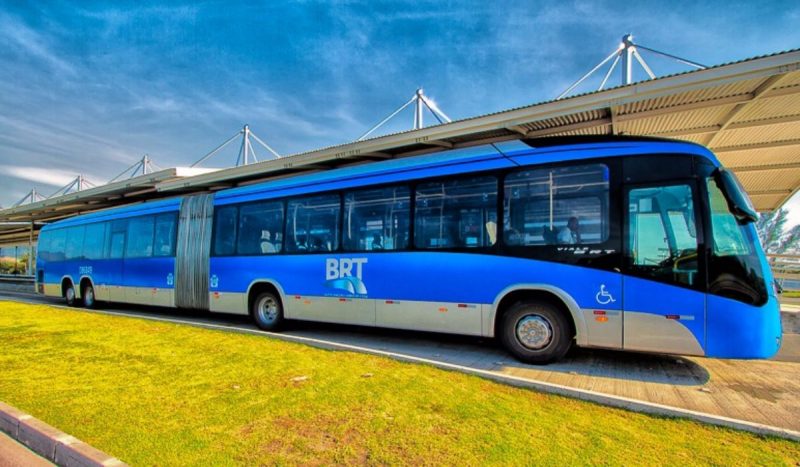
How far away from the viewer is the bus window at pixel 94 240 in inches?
562

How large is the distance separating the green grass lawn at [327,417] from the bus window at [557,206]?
241 centimetres

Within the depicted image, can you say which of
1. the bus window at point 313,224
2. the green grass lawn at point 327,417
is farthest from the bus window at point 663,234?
the bus window at point 313,224

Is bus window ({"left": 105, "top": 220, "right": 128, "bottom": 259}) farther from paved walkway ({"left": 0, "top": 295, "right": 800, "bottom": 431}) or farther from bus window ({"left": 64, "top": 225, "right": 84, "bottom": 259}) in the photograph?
paved walkway ({"left": 0, "top": 295, "right": 800, "bottom": 431})

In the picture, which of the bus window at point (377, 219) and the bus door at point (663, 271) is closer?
the bus door at point (663, 271)

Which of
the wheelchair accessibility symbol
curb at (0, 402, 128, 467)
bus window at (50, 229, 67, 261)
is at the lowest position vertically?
curb at (0, 402, 128, 467)

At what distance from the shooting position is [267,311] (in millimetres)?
9781

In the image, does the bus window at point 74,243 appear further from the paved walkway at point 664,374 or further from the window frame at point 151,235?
the paved walkway at point 664,374

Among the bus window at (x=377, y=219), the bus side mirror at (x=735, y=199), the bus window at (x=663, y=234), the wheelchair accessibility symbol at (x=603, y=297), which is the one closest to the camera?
the bus side mirror at (x=735, y=199)

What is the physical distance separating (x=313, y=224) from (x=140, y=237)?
23.1ft

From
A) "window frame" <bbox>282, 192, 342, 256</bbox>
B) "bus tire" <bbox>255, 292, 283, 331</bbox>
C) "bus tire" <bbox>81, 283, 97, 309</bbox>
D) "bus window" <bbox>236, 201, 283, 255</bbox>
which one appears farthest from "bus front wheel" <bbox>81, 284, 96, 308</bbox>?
"window frame" <bbox>282, 192, 342, 256</bbox>

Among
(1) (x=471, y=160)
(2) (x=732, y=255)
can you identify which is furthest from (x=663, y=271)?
(1) (x=471, y=160)

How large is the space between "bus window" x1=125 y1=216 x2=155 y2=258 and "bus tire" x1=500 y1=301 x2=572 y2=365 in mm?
10649

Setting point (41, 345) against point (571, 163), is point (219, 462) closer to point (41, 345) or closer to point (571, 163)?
point (571, 163)

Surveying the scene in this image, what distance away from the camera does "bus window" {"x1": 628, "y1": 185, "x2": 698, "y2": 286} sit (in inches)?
221
